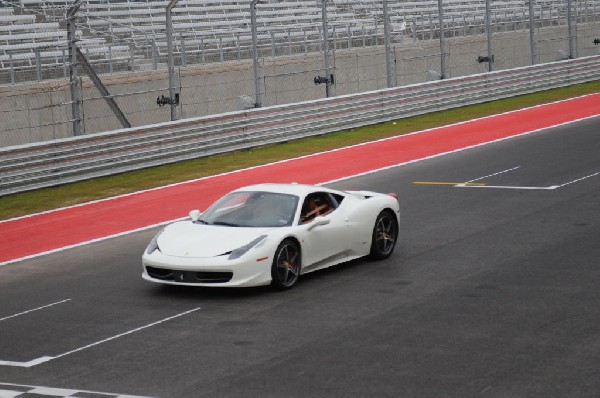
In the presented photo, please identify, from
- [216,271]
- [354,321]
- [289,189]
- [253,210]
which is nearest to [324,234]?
[289,189]

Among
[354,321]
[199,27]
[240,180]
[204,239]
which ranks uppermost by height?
[199,27]

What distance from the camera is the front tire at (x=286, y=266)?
12.7 meters

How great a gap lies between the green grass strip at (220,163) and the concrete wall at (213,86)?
1432mm

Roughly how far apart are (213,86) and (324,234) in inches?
619

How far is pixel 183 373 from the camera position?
9547 millimetres

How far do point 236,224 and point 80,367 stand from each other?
3.87 metres

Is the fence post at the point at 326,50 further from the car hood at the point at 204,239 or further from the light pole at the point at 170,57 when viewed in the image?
the car hood at the point at 204,239

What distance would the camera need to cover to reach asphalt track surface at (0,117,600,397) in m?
9.21

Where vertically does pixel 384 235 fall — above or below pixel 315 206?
below

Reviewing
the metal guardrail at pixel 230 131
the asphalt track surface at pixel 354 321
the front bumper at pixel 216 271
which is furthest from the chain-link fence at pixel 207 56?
the front bumper at pixel 216 271

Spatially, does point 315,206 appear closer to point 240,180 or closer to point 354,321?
point 354,321

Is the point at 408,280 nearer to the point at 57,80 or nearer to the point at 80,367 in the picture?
the point at 80,367

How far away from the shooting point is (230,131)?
26.7 metres

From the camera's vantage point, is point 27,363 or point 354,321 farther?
point 354,321
